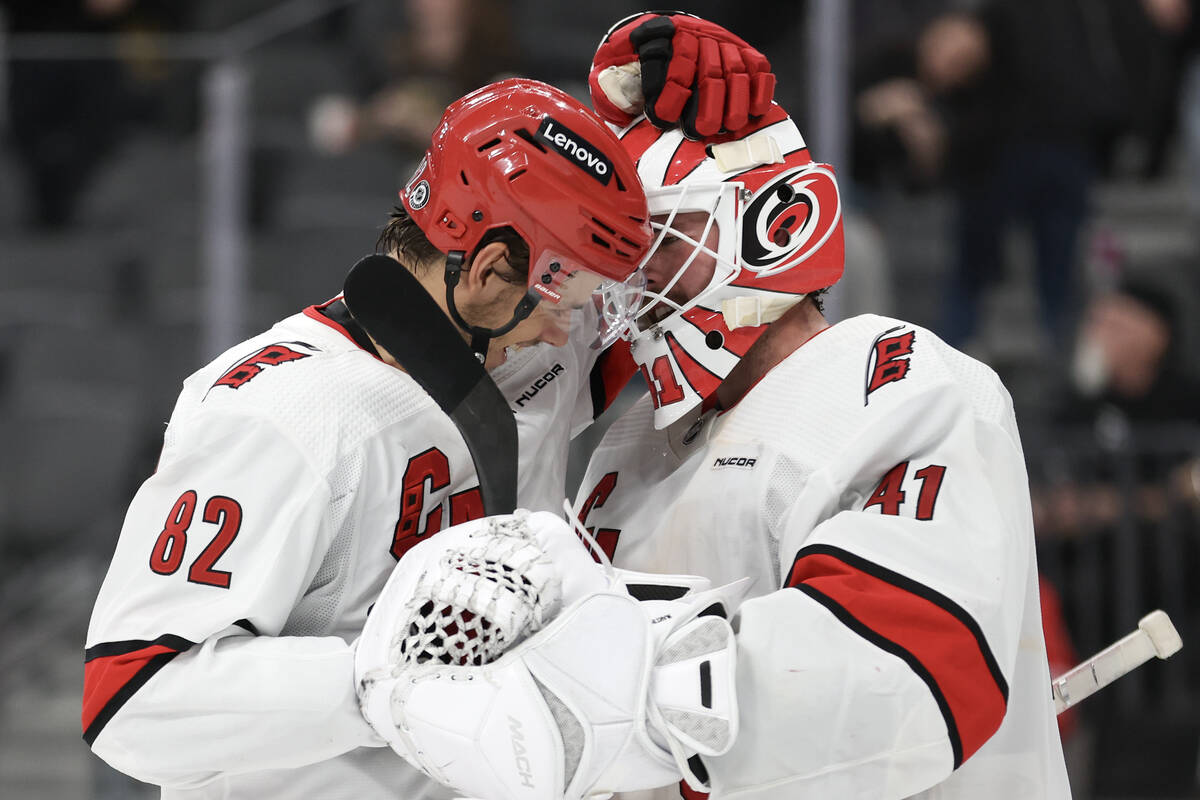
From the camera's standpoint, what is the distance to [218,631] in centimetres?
196

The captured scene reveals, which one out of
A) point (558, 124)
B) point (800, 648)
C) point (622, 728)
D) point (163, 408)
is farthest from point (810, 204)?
point (163, 408)

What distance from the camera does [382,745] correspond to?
2.02 meters

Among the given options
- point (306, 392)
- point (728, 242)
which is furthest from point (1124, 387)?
point (306, 392)

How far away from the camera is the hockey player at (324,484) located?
1.95 meters

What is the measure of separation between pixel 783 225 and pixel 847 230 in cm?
250

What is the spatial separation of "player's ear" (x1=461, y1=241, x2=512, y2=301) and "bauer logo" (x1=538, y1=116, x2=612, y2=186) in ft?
0.54

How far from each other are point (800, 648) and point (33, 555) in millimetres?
4177

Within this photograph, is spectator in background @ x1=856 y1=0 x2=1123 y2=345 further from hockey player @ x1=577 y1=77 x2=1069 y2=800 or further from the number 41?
the number 41

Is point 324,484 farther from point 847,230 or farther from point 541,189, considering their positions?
point 847,230

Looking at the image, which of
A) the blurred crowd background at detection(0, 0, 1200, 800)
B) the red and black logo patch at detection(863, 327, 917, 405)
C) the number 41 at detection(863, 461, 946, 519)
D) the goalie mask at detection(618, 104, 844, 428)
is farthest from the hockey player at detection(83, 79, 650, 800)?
the blurred crowd background at detection(0, 0, 1200, 800)

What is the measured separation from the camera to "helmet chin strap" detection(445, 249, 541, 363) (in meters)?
2.22

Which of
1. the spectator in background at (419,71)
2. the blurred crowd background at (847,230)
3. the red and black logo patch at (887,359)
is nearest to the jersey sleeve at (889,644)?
the red and black logo patch at (887,359)

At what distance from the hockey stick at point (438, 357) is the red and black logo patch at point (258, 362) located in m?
0.11

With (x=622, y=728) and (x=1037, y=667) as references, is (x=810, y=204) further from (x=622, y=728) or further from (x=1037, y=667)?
(x=622, y=728)
